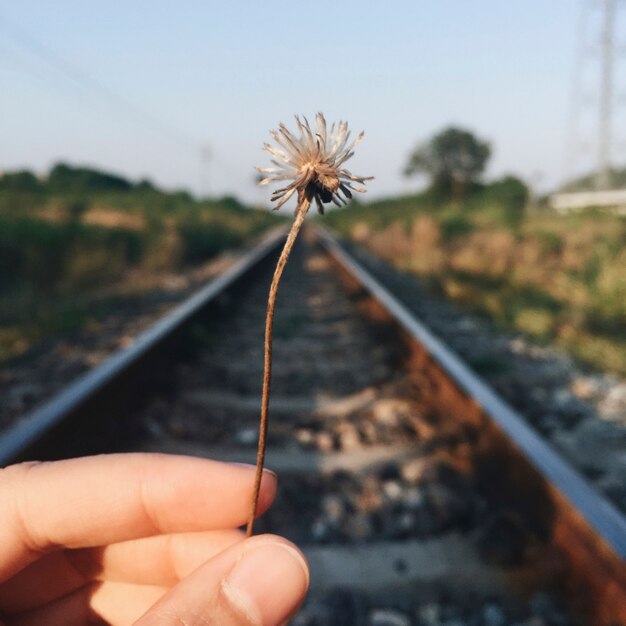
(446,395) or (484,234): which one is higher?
(484,234)

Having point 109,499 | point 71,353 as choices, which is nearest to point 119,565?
point 109,499

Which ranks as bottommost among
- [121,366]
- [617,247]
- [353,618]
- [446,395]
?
[353,618]

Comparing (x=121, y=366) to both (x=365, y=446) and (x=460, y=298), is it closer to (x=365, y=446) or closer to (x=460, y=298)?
(x=365, y=446)

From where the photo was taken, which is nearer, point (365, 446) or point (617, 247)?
point (365, 446)

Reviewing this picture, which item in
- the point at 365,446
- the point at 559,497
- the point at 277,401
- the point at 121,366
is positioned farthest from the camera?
the point at 277,401

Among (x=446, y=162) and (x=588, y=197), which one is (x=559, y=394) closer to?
(x=446, y=162)

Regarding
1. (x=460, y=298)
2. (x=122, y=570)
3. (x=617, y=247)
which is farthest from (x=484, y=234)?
(x=122, y=570)

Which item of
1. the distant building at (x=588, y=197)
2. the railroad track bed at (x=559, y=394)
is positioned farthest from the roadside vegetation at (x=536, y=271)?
the distant building at (x=588, y=197)
